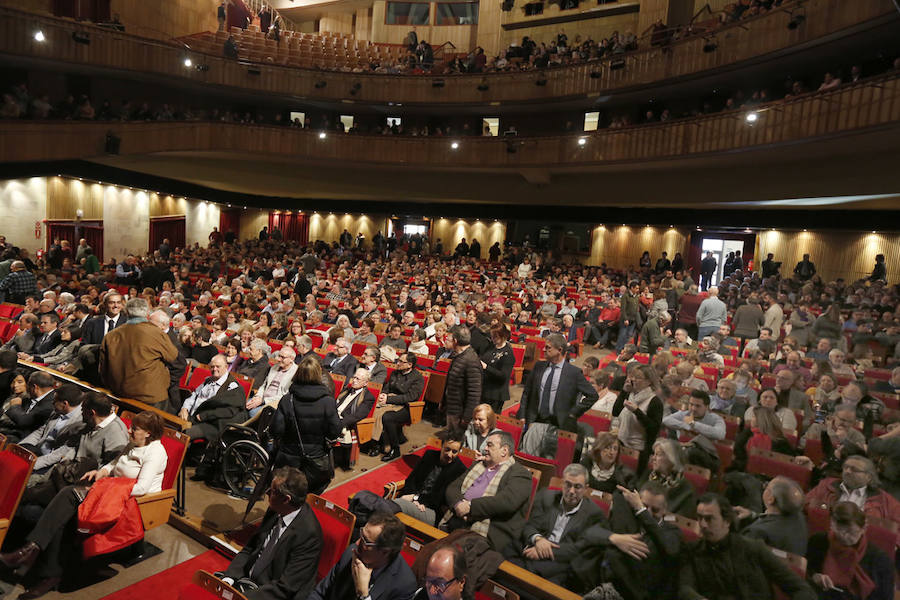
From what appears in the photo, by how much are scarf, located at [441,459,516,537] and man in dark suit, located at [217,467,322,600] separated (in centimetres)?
84

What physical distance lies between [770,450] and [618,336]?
6032 millimetres

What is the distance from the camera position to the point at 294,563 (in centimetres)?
299

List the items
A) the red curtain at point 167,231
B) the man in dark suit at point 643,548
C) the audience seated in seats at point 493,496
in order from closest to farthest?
the man in dark suit at point 643,548 < the audience seated in seats at point 493,496 < the red curtain at point 167,231

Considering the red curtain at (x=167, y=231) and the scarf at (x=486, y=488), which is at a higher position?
the red curtain at (x=167, y=231)

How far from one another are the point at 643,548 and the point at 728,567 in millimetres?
370

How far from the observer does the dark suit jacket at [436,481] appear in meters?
3.67

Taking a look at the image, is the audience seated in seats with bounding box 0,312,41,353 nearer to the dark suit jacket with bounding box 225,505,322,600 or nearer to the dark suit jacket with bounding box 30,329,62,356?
the dark suit jacket with bounding box 30,329,62,356

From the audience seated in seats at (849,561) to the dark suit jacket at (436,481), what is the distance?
6.23ft

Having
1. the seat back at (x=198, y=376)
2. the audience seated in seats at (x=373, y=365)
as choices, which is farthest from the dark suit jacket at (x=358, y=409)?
the seat back at (x=198, y=376)

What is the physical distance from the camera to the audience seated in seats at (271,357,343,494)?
3908mm

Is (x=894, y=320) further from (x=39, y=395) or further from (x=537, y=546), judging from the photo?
(x=39, y=395)

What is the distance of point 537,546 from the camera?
3.07 m

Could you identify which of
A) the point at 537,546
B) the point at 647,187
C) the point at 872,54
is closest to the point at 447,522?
the point at 537,546

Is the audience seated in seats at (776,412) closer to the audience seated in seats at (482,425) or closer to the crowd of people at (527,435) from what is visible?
the crowd of people at (527,435)
